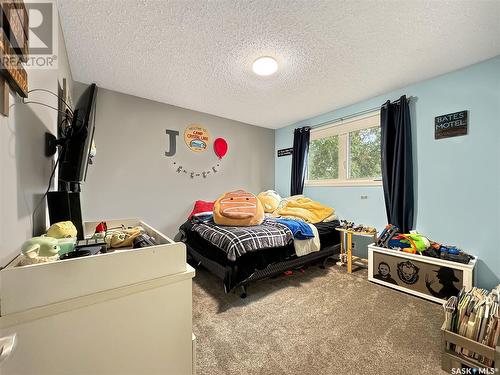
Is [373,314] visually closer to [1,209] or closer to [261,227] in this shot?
[261,227]

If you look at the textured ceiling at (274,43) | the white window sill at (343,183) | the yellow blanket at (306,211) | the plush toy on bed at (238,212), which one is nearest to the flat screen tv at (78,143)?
the textured ceiling at (274,43)

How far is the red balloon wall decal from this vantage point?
3461 millimetres

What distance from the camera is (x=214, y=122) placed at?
346cm

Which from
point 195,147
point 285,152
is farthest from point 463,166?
point 195,147

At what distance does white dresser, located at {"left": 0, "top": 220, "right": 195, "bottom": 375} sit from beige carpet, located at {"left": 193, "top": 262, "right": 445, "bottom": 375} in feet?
2.01

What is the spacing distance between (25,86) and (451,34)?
2.75 metres

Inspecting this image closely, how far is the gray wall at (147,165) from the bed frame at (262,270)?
86 centimetres

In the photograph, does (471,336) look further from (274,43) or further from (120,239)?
(274,43)

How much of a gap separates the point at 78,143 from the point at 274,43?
1656 millimetres

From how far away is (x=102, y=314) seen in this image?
67cm

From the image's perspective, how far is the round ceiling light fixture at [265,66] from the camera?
1.96m

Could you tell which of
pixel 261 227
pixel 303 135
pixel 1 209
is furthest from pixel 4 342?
pixel 303 135

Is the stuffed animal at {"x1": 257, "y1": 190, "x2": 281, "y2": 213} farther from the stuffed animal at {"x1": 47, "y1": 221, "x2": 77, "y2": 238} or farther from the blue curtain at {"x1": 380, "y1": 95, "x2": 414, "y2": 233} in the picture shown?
the stuffed animal at {"x1": 47, "y1": 221, "x2": 77, "y2": 238}

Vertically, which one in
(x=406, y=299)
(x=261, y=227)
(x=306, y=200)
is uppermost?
(x=306, y=200)
